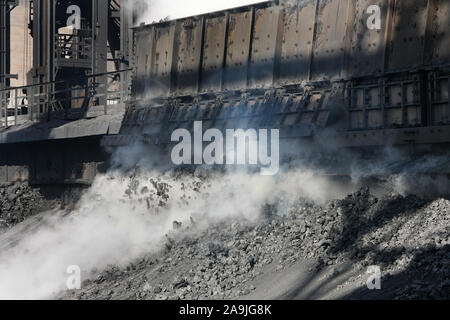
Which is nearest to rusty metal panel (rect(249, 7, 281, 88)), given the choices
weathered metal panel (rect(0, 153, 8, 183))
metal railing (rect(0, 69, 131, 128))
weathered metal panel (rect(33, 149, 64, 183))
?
metal railing (rect(0, 69, 131, 128))

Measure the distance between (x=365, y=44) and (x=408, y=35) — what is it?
2.66 feet

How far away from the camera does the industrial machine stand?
1109 cm

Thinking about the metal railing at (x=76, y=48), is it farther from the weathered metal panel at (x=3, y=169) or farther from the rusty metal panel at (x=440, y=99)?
the rusty metal panel at (x=440, y=99)

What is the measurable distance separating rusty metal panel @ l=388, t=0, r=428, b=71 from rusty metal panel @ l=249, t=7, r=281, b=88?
8.45 ft

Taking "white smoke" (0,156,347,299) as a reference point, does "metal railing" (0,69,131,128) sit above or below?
above

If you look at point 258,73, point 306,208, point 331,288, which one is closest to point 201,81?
point 258,73

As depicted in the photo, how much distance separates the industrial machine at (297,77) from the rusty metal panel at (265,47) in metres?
0.02

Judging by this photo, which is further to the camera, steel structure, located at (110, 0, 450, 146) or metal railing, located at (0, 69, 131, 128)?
metal railing, located at (0, 69, 131, 128)

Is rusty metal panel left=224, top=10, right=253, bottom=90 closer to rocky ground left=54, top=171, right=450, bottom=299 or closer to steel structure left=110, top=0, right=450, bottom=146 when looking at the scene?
steel structure left=110, top=0, right=450, bottom=146

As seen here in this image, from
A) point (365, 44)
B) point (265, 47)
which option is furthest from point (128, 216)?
point (365, 44)

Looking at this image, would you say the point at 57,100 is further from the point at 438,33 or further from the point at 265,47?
the point at 438,33

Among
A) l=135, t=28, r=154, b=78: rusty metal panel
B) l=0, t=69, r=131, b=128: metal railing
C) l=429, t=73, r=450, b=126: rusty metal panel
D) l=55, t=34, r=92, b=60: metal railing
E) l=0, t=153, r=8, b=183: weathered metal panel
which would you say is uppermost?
l=55, t=34, r=92, b=60: metal railing

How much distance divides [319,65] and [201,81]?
10.2 ft

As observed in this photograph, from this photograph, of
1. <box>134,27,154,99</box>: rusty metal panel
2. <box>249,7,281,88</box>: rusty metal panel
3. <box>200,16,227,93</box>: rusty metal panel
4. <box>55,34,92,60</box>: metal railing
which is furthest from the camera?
<box>55,34,92,60</box>: metal railing
